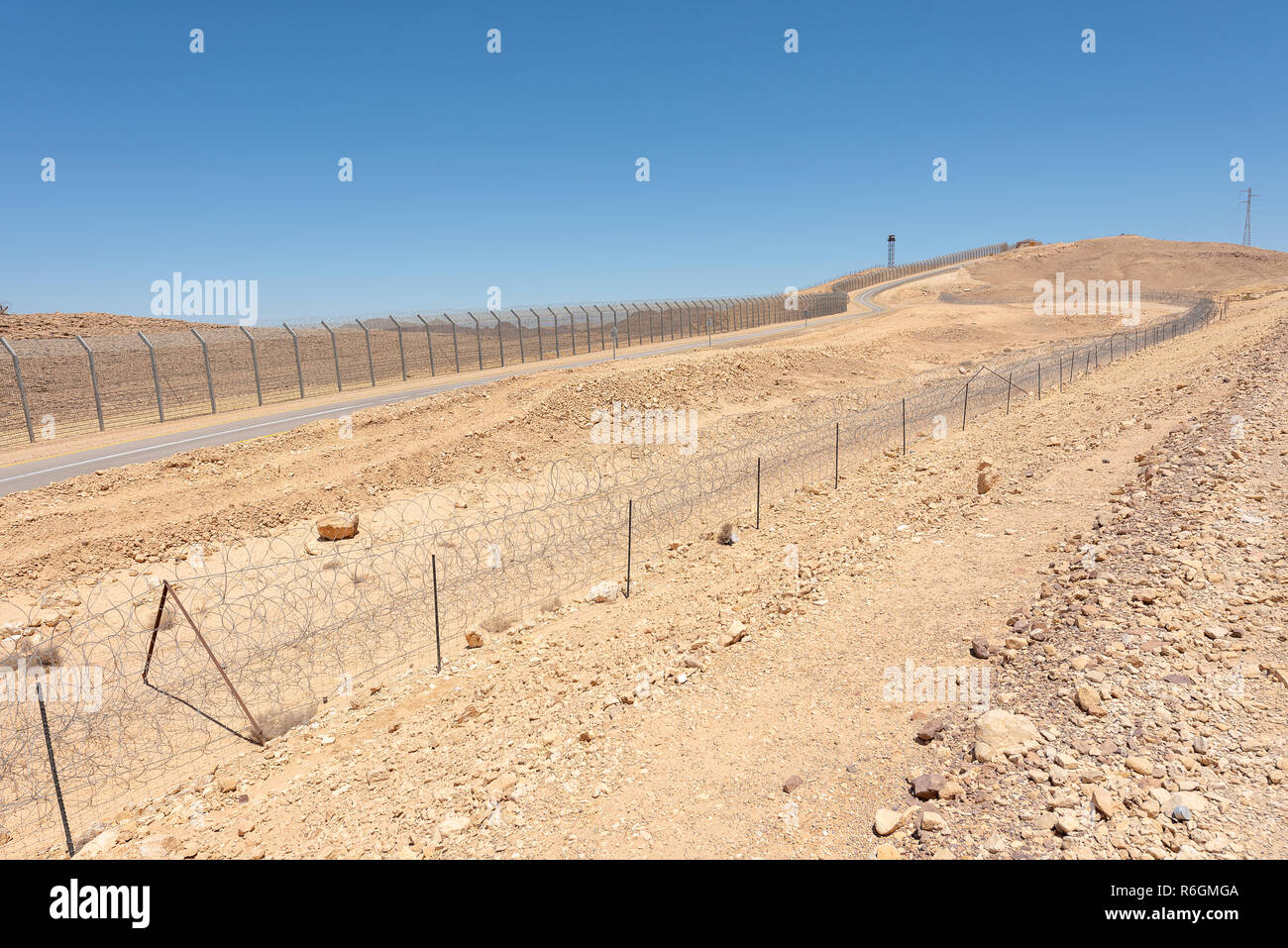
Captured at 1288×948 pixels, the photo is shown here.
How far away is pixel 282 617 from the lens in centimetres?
1035

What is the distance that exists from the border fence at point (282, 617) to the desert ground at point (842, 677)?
1.49 feet

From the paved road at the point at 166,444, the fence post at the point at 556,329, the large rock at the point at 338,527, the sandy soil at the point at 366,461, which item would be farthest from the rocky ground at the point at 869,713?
the fence post at the point at 556,329

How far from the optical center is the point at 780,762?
5.27 metres

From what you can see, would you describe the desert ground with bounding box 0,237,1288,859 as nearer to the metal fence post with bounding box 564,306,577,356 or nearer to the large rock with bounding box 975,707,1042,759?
the large rock with bounding box 975,707,1042,759

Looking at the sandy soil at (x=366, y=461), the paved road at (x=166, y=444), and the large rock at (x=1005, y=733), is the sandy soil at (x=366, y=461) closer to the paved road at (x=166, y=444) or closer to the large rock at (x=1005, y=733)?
the paved road at (x=166, y=444)

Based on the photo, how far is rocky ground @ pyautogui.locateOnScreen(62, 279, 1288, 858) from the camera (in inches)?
164

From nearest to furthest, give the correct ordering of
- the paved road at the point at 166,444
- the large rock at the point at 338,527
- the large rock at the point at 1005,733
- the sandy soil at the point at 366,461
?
the large rock at the point at 1005,733 → the sandy soil at the point at 366,461 → the large rock at the point at 338,527 → the paved road at the point at 166,444

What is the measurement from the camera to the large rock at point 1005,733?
4.59 m

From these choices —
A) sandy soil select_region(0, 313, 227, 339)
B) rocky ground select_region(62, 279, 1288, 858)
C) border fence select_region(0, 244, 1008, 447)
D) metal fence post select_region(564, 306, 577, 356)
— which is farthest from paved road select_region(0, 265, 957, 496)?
sandy soil select_region(0, 313, 227, 339)

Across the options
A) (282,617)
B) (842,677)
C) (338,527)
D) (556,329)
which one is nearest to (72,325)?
(556,329)

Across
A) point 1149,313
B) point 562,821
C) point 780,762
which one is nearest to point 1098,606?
point 780,762

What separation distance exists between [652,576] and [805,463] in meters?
6.32

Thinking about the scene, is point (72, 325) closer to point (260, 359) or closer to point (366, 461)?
point (260, 359)

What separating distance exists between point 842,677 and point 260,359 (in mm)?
39223
